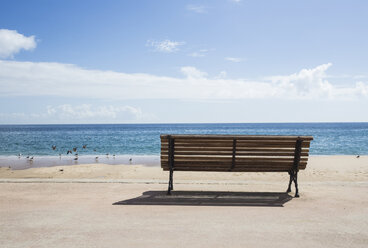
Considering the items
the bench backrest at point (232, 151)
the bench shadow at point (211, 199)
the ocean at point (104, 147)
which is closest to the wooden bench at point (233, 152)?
the bench backrest at point (232, 151)

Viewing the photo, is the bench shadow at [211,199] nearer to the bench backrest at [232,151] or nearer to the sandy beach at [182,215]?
the sandy beach at [182,215]

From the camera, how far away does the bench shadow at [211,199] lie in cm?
602

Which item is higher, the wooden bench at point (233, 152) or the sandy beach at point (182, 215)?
the wooden bench at point (233, 152)

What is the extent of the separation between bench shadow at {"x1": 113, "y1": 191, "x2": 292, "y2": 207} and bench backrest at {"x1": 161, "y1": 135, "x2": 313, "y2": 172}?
1.97ft

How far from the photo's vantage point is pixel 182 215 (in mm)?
5191

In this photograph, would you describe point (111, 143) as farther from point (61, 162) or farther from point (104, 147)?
point (61, 162)

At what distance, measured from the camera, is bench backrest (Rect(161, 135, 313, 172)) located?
6539mm

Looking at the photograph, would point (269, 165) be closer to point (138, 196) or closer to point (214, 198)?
point (214, 198)

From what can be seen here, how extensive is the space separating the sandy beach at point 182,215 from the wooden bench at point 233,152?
2.18ft

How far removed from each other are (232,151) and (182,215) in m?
2.04

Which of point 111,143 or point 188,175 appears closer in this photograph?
point 188,175

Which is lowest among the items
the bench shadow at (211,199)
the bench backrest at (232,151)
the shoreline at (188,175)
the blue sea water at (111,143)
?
the blue sea water at (111,143)

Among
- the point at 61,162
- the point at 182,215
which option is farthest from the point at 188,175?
the point at 61,162

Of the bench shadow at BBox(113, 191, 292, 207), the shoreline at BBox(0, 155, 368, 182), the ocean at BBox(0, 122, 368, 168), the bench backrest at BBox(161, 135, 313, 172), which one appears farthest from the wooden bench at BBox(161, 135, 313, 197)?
the ocean at BBox(0, 122, 368, 168)
